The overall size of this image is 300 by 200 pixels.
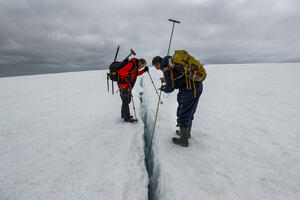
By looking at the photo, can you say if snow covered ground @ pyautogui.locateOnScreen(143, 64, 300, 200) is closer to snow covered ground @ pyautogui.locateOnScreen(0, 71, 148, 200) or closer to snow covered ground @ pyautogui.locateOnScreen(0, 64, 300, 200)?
snow covered ground @ pyautogui.locateOnScreen(0, 64, 300, 200)

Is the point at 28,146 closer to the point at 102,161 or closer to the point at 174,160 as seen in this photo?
the point at 102,161

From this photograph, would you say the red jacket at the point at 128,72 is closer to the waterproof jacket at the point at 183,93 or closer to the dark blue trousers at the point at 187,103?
the waterproof jacket at the point at 183,93

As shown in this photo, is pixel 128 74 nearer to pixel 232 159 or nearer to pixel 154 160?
pixel 154 160

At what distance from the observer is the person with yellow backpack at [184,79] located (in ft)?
6.72

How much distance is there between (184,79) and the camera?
2.21 meters

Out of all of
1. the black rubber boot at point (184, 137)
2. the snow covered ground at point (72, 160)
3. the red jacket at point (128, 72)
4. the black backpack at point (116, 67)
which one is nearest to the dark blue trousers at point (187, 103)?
the black rubber boot at point (184, 137)

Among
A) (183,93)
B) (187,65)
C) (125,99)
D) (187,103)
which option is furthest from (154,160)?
(187,65)

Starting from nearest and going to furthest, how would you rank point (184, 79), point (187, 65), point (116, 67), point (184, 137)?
point (187, 65) → point (184, 79) → point (184, 137) → point (116, 67)

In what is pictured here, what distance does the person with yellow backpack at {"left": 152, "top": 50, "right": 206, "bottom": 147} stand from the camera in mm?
2047

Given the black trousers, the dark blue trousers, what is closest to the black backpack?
the black trousers

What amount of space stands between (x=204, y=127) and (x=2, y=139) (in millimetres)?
4589

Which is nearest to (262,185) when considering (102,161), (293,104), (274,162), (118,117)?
(274,162)

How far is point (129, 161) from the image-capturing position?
2113mm

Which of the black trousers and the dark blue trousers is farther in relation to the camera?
the black trousers
